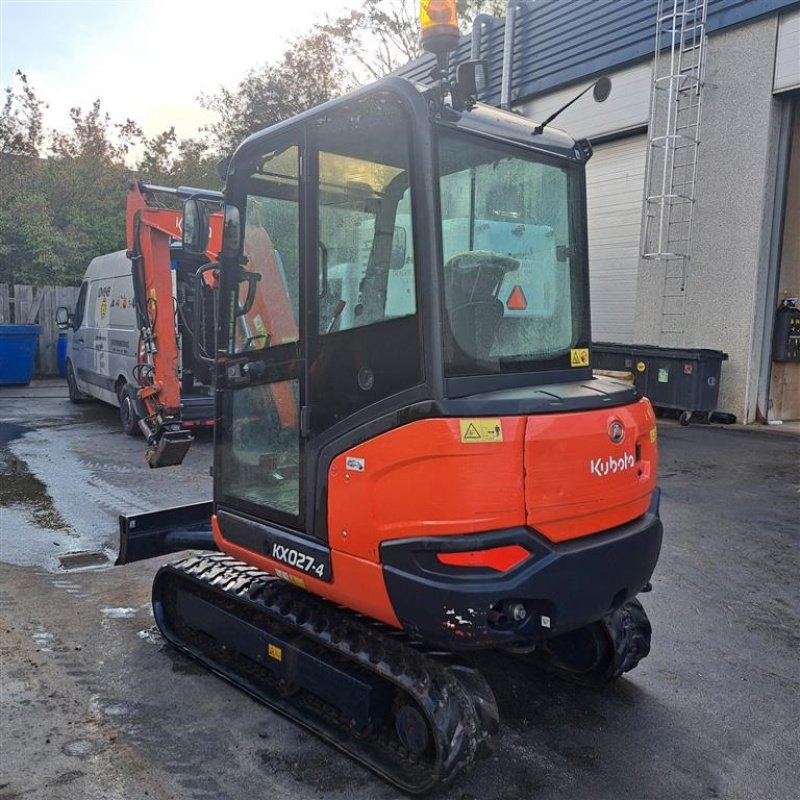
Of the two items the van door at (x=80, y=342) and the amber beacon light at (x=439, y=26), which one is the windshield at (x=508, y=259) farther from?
the van door at (x=80, y=342)

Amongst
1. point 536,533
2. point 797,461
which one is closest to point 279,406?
point 536,533

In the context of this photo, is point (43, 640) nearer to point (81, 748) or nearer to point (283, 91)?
point (81, 748)

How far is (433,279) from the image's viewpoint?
2.75m

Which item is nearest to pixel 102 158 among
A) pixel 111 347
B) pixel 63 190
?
pixel 63 190

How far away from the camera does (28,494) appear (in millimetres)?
7438

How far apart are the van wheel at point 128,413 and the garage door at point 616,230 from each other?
8345 millimetres

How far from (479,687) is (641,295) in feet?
36.2

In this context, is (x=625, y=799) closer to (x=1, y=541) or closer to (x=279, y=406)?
(x=279, y=406)

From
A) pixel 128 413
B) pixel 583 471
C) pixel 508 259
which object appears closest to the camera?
pixel 583 471

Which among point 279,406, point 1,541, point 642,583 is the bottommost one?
point 1,541

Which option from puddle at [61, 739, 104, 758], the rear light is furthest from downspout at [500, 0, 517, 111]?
puddle at [61, 739, 104, 758]

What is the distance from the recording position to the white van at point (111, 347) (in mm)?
9789

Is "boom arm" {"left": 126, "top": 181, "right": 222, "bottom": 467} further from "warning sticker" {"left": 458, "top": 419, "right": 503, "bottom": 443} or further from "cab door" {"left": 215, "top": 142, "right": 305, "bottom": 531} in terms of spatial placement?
"warning sticker" {"left": 458, "top": 419, "right": 503, "bottom": 443}

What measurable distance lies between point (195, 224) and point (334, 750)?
99.0 inches
